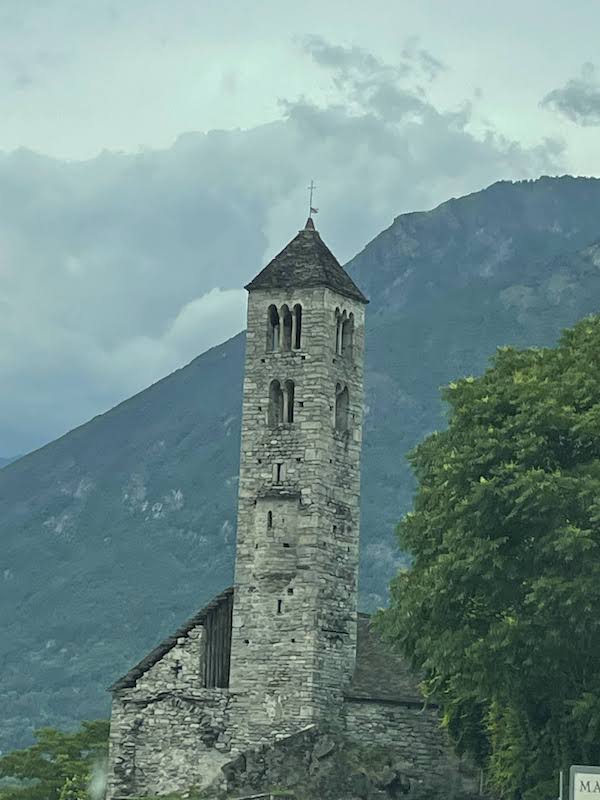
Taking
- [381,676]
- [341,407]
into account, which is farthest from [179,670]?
[341,407]

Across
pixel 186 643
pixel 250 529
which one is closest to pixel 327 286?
pixel 250 529

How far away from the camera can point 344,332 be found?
79.5m

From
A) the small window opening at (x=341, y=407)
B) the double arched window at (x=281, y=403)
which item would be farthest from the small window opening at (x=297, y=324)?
the small window opening at (x=341, y=407)

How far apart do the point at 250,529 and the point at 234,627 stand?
11.9 feet

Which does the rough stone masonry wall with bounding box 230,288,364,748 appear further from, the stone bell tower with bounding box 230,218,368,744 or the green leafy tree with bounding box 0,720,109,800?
the green leafy tree with bounding box 0,720,109,800

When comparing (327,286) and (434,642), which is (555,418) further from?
(327,286)

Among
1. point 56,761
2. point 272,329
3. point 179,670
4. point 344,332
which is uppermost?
point 344,332

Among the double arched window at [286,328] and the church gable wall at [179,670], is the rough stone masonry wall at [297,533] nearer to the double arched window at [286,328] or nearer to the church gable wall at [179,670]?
the double arched window at [286,328]

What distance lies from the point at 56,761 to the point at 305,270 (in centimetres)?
2303

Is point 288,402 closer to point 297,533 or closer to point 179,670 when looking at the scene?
point 297,533

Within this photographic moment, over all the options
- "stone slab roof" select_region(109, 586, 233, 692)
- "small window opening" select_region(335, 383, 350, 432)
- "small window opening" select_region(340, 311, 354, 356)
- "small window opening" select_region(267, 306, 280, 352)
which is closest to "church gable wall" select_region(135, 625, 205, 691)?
"stone slab roof" select_region(109, 586, 233, 692)

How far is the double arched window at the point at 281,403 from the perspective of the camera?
254ft

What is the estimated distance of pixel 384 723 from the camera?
7425cm

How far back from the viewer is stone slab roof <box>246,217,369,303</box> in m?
78.2
